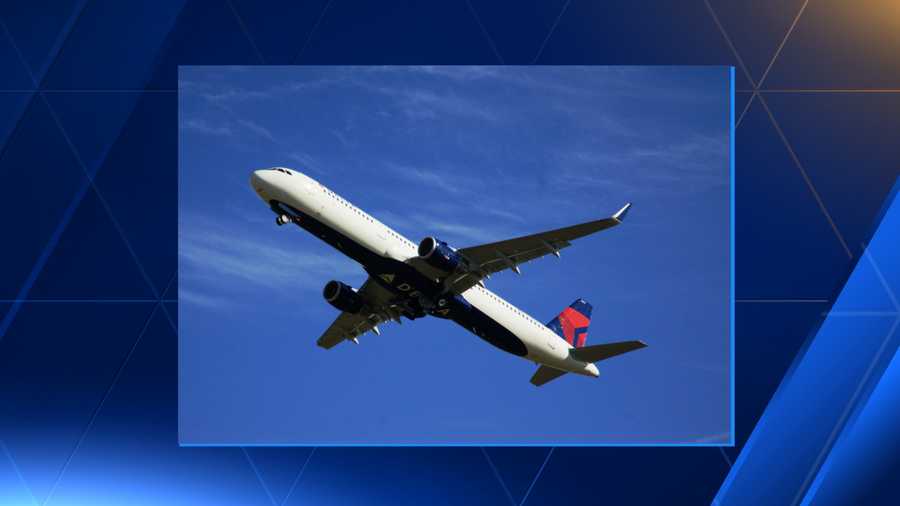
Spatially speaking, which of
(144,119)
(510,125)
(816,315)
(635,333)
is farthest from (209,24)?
(816,315)

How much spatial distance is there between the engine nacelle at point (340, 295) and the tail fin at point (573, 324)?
9.58 feet

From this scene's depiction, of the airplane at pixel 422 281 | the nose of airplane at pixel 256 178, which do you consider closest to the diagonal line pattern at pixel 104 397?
the nose of airplane at pixel 256 178

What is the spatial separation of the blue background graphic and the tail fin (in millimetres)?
2228

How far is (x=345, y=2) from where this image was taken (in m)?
14.1

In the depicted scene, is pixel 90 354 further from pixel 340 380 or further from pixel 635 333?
pixel 635 333

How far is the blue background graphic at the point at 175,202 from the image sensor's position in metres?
13.6

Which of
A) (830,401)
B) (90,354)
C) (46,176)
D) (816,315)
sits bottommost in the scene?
(830,401)

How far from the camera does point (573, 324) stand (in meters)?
16.0

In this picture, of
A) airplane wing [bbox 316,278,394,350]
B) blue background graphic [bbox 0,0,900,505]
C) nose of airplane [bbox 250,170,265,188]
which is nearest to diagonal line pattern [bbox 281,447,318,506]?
blue background graphic [bbox 0,0,900,505]

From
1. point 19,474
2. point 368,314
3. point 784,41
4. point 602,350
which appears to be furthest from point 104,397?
point 784,41

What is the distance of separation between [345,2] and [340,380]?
4669mm

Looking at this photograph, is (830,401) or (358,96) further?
(358,96)

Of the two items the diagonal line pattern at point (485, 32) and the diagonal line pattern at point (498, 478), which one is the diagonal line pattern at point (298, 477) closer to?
the diagonal line pattern at point (498, 478)

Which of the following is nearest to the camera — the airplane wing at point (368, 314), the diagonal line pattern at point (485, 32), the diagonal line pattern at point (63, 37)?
the diagonal line pattern at point (63, 37)
